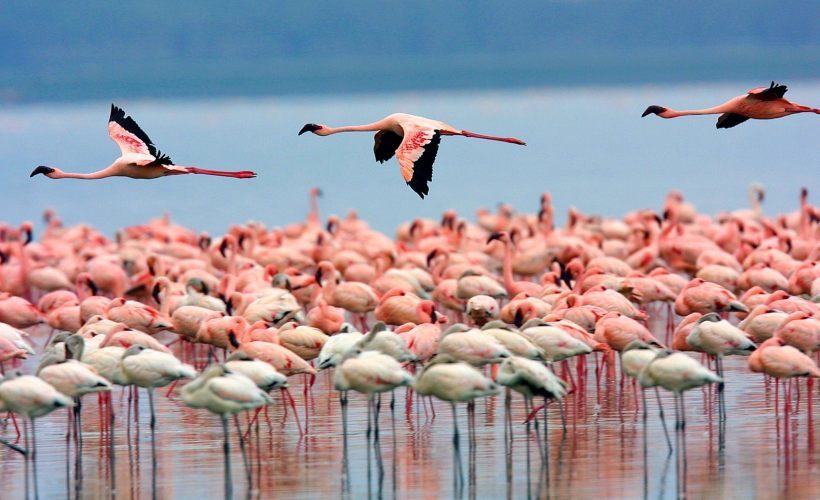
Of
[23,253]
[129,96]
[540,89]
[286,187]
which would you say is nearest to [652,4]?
[540,89]

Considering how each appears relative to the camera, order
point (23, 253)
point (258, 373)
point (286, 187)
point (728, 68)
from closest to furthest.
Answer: point (258, 373)
point (23, 253)
point (286, 187)
point (728, 68)

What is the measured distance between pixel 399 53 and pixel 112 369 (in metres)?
99.9

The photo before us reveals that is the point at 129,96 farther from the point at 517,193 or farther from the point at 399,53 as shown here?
the point at 517,193

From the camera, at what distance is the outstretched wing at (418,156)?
1160cm

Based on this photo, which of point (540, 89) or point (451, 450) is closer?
Result: point (451, 450)

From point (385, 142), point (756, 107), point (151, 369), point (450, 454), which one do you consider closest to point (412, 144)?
point (385, 142)

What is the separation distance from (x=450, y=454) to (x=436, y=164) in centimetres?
4974

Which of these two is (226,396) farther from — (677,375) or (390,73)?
(390,73)

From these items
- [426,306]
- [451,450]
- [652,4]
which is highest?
[652,4]

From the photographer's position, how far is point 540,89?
104812 mm

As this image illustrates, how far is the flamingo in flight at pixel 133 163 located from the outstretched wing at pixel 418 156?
176 centimetres

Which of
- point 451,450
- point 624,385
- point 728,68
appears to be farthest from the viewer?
point 728,68

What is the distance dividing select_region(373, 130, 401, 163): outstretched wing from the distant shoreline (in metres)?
83.6

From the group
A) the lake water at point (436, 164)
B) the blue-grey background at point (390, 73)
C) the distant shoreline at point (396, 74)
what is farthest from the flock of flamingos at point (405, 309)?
the distant shoreline at point (396, 74)
